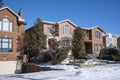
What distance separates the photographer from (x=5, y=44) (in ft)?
110

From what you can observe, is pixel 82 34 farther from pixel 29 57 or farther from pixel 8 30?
pixel 8 30

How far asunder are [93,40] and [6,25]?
23.5 m

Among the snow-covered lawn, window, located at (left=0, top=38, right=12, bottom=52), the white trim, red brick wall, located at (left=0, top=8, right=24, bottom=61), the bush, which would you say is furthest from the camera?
the bush

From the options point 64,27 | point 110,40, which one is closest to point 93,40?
point 64,27

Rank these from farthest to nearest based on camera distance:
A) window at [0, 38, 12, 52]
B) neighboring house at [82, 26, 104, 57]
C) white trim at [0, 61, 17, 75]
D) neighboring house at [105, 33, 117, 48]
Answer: neighboring house at [105, 33, 117, 48]
neighboring house at [82, 26, 104, 57]
window at [0, 38, 12, 52]
white trim at [0, 61, 17, 75]

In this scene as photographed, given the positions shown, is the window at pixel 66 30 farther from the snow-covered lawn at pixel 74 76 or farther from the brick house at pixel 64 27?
the snow-covered lawn at pixel 74 76

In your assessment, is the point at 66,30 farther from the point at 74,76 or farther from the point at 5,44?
the point at 74,76

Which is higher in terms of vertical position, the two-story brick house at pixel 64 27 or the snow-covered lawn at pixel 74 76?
the two-story brick house at pixel 64 27

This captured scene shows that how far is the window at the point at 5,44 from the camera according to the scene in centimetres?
3325

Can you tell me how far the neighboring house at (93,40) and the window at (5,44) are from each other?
68.0 feet

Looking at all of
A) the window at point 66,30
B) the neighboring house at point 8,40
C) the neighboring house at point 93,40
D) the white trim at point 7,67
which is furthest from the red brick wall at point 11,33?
the neighboring house at point 93,40

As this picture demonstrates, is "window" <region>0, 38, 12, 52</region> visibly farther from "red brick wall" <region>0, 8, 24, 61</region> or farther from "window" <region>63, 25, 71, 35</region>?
"window" <region>63, 25, 71, 35</region>

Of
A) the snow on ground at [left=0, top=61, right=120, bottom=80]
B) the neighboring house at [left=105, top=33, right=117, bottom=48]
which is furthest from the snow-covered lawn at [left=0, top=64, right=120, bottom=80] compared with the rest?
the neighboring house at [left=105, top=33, right=117, bottom=48]

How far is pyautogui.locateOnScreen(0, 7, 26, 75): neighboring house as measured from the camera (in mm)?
33281
